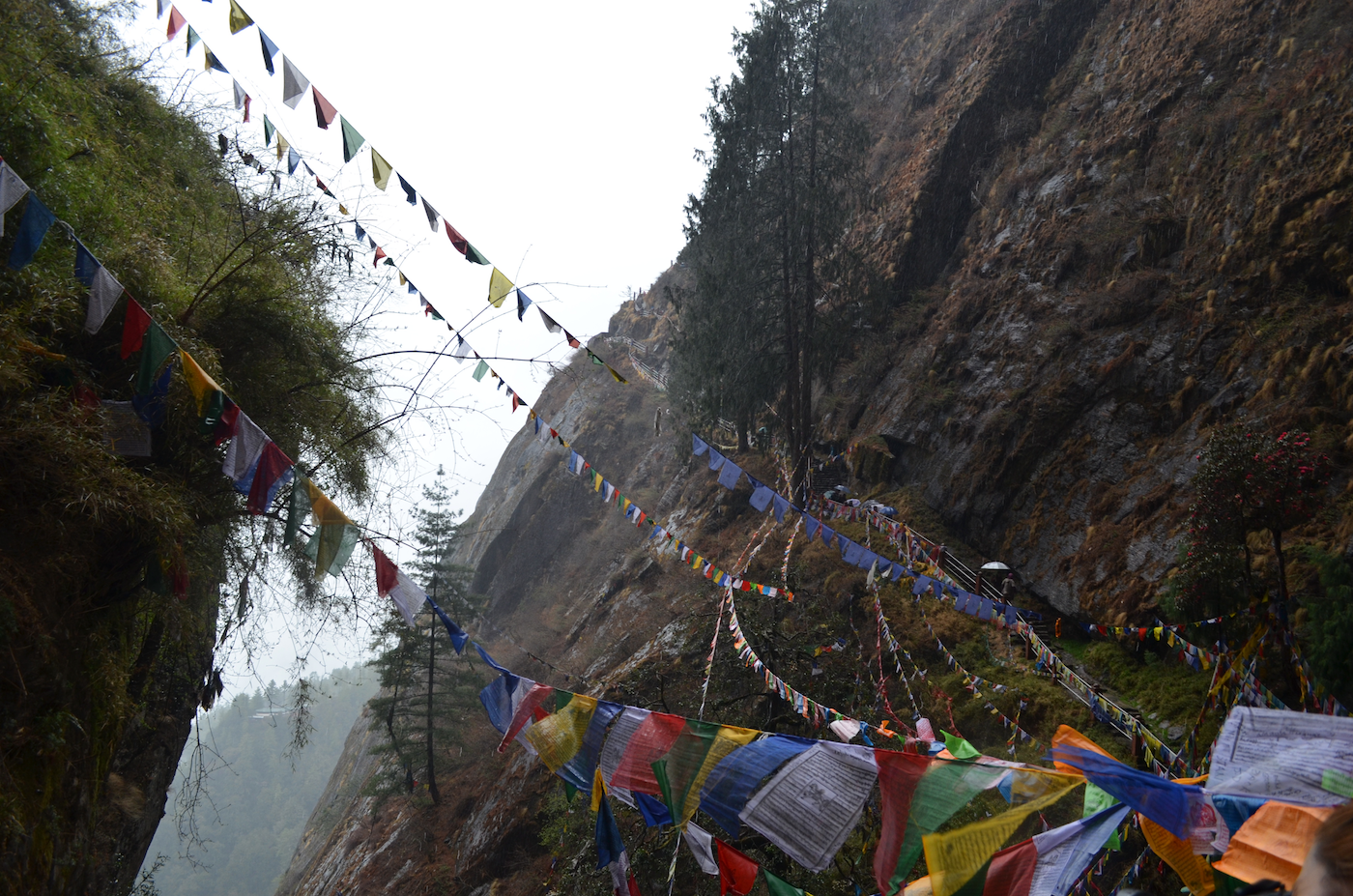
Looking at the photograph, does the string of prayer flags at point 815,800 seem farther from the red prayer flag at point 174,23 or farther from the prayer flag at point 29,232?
the red prayer flag at point 174,23

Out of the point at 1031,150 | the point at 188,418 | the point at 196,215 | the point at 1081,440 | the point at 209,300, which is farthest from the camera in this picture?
the point at 1031,150

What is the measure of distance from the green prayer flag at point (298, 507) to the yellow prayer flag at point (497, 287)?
128 inches

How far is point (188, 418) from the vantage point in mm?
4926

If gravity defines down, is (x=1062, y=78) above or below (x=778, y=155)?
above

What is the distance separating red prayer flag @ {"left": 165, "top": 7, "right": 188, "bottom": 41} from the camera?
22.3ft

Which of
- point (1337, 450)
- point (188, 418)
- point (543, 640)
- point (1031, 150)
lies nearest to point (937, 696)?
point (1337, 450)

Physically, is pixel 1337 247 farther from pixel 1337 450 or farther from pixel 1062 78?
pixel 1062 78

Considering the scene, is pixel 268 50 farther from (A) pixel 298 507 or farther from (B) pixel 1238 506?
(B) pixel 1238 506

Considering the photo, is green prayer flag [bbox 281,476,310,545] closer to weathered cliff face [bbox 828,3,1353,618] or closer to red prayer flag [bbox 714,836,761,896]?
red prayer flag [bbox 714,836,761,896]

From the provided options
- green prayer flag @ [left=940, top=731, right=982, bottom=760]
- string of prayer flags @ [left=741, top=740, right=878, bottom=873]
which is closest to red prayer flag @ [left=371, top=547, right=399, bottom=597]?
string of prayer flags @ [left=741, top=740, right=878, bottom=873]

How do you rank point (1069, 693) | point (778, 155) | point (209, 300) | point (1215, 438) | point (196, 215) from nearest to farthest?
1. point (209, 300)
2. point (196, 215)
3. point (1215, 438)
4. point (1069, 693)
5. point (778, 155)

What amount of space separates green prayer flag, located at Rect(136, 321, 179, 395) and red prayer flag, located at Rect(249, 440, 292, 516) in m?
0.91

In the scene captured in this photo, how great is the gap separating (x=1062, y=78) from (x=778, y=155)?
1046 centimetres

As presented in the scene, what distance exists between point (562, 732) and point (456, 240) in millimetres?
5487
